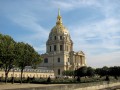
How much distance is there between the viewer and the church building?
447ft

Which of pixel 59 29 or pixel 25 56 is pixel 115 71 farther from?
pixel 59 29

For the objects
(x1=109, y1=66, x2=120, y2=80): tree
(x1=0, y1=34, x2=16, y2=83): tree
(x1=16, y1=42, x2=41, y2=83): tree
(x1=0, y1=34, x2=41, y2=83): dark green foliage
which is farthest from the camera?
(x1=109, y1=66, x2=120, y2=80): tree

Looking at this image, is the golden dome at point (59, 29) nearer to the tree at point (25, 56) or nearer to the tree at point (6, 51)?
the tree at point (25, 56)

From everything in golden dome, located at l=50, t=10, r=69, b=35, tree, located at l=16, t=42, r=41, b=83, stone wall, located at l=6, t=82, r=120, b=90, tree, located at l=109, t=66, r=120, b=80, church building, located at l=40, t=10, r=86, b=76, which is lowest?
stone wall, located at l=6, t=82, r=120, b=90

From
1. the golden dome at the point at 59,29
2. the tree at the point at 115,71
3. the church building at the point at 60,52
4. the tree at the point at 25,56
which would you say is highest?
the golden dome at the point at 59,29

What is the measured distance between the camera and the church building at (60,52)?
136 m

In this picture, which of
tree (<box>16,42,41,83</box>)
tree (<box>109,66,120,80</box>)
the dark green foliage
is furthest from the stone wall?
tree (<box>109,66,120,80</box>)

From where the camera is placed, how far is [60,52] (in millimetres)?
138375

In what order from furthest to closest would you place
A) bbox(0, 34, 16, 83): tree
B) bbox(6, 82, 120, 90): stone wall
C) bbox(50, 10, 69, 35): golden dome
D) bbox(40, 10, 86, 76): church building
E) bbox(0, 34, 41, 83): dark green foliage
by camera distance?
1. bbox(50, 10, 69, 35): golden dome
2. bbox(40, 10, 86, 76): church building
3. bbox(0, 34, 41, 83): dark green foliage
4. bbox(0, 34, 16, 83): tree
5. bbox(6, 82, 120, 90): stone wall

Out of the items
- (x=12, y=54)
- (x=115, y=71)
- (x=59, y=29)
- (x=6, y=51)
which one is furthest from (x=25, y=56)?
(x=59, y=29)

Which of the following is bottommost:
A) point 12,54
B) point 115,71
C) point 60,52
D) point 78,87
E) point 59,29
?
point 78,87

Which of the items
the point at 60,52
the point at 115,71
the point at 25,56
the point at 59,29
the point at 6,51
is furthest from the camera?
the point at 59,29

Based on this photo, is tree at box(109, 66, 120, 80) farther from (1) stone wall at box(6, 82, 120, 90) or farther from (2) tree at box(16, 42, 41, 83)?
(1) stone wall at box(6, 82, 120, 90)

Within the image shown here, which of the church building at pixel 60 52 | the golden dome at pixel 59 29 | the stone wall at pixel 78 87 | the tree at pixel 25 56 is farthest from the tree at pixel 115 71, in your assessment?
the golden dome at pixel 59 29
